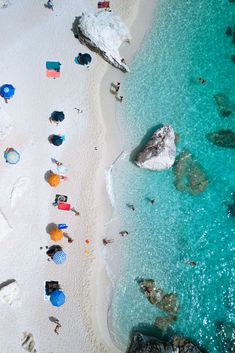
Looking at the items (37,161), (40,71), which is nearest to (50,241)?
(37,161)

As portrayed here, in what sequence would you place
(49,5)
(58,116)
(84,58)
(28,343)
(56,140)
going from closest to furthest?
(28,343) → (56,140) → (58,116) → (84,58) → (49,5)

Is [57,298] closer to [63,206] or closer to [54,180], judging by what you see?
[63,206]

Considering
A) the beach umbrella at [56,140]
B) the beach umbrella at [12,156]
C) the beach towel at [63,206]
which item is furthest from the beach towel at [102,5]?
the beach towel at [63,206]

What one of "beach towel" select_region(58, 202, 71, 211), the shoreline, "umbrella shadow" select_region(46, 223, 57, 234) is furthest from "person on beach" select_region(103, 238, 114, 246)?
"umbrella shadow" select_region(46, 223, 57, 234)

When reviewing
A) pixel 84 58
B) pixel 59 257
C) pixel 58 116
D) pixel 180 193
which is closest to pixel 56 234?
pixel 59 257

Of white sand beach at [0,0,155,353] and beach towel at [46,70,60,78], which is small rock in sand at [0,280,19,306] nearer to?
white sand beach at [0,0,155,353]

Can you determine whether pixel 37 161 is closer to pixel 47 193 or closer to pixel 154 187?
pixel 47 193
